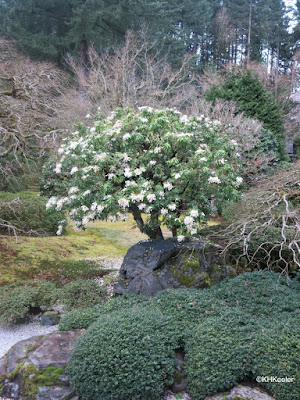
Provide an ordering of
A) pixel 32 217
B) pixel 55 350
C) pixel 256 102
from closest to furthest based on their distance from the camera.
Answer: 1. pixel 55 350
2. pixel 32 217
3. pixel 256 102

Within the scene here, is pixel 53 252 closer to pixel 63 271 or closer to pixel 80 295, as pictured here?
pixel 63 271

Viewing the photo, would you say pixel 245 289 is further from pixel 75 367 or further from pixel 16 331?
pixel 16 331

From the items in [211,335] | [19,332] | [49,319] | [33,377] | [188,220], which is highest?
[188,220]

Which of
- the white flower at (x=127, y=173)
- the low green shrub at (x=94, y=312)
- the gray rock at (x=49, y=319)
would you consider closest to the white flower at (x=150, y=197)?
the white flower at (x=127, y=173)

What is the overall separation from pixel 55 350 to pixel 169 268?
207 cm

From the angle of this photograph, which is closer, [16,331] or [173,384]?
[173,384]

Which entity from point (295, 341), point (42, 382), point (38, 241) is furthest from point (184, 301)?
point (38, 241)

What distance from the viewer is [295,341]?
3.44m

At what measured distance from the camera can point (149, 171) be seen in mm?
5410

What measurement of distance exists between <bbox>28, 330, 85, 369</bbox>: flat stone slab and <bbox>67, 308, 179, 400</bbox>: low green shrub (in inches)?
13.7

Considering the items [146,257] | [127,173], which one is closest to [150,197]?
[127,173]

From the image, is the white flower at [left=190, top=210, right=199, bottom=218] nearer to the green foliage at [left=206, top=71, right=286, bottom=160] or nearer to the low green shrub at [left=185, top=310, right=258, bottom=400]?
the low green shrub at [left=185, top=310, right=258, bottom=400]

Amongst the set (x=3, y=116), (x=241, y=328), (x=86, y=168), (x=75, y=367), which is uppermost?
(x=3, y=116)

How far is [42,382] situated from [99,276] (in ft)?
13.0
